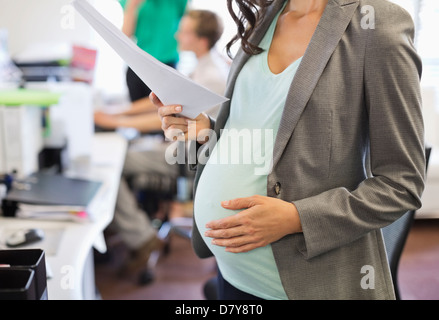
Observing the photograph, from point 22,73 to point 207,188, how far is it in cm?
217

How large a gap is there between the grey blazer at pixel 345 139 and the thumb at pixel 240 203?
40mm

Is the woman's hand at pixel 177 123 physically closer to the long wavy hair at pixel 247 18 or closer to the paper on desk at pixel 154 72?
the paper on desk at pixel 154 72

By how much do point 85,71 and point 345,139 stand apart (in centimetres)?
255

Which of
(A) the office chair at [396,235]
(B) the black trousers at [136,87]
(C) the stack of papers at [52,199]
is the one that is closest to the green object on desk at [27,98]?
(C) the stack of papers at [52,199]

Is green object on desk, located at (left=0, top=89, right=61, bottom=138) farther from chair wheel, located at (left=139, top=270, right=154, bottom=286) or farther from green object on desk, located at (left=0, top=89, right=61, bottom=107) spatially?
chair wheel, located at (left=139, top=270, right=154, bottom=286)

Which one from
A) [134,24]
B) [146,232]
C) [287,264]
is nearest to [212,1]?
[134,24]

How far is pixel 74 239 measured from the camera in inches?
52.2

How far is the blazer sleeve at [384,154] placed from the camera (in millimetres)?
736

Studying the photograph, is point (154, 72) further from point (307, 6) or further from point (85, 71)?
point (85, 71)

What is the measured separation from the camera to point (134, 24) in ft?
9.25

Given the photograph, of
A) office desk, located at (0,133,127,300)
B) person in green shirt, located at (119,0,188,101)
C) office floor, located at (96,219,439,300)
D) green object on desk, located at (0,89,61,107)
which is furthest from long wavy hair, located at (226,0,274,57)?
person in green shirt, located at (119,0,188,101)

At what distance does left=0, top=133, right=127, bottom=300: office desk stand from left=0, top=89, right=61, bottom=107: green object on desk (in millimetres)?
338

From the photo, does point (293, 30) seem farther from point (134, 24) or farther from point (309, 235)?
point (134, 24)

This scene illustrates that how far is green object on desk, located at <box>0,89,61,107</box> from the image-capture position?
1.77 metres
